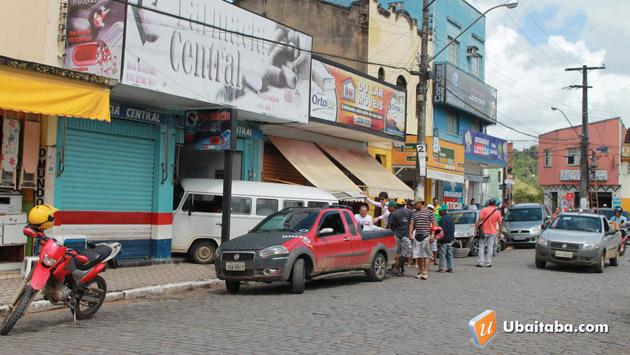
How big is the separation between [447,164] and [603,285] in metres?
15.8

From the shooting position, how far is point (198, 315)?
873 centimetres

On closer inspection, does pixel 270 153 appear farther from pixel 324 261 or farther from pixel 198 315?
pixel 198 315

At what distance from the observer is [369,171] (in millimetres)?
22750

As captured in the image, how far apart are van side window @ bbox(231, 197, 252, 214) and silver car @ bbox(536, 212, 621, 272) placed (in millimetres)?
7793

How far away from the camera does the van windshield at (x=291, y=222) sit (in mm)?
11586

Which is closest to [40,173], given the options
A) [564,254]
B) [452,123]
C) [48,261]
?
[48,261]

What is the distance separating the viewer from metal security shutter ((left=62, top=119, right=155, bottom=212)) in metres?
13.1

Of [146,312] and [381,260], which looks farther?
[381,260]

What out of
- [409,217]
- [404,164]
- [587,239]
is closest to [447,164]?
[404,164]

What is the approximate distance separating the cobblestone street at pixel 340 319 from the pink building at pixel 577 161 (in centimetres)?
4131

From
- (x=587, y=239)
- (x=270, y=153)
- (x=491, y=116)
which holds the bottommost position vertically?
(x=587, y=239)

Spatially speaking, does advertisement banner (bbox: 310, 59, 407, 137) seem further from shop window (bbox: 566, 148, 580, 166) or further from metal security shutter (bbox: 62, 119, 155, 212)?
shop window (bbox: 566, 148, 580, 166)

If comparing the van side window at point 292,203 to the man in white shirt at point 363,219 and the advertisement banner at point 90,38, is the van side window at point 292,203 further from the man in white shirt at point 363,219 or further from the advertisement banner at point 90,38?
the advertisement banner at point 90,38

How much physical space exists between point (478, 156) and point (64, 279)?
98.6 feet
